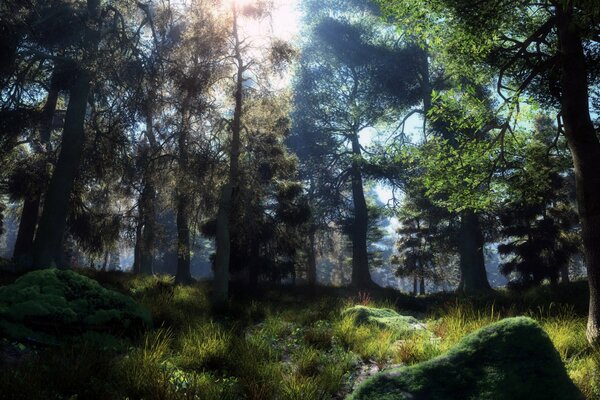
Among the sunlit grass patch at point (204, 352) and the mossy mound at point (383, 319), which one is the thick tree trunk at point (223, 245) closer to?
the mossy mound at point (383, 319)

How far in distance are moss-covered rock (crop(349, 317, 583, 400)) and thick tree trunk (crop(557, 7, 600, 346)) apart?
125 inches

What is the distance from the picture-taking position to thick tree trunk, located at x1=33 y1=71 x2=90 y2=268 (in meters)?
11.9

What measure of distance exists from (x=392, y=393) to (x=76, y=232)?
17.9 m

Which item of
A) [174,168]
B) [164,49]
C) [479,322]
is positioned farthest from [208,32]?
[479,322]

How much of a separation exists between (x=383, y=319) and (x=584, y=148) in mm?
4568

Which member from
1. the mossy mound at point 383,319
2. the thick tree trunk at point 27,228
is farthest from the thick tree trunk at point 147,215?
the mossy mound at point 383,319

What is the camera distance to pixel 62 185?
486 inches

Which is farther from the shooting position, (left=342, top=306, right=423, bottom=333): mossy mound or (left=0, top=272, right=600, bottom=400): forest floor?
(left=342, top=306, right=423, bottom=333): mossy mound

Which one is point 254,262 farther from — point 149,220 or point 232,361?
point 232,361

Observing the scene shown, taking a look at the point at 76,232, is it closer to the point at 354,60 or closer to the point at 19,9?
the point at 19,9

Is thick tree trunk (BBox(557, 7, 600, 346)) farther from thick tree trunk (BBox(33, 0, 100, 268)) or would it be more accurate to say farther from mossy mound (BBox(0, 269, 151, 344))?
thick tree trunk (BBox(33, 0, 100, 268))

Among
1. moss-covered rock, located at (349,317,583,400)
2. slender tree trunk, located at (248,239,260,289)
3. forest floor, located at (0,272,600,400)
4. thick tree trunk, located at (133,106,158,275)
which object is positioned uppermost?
thick tree trunk, located at (133,106,158,275)

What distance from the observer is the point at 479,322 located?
7.10 meters

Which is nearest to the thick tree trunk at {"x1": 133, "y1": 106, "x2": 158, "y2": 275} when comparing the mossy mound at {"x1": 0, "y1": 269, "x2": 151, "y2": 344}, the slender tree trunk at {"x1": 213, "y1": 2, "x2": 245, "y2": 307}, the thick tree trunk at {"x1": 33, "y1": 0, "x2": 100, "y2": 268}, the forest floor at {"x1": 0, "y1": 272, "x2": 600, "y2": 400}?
the thick tree trunk at {"x1": 33, "y1": 0, "x2": 100, "y2": 268}
